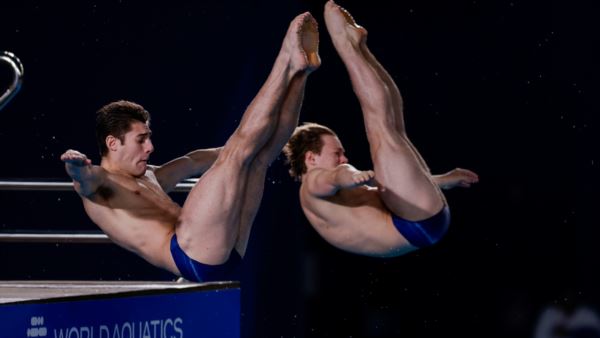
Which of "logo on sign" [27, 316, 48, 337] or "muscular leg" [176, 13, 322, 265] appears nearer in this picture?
"logo on sign" [27, 316, 48, 337]

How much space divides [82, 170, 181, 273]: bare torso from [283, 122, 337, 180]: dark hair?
23.1 inches

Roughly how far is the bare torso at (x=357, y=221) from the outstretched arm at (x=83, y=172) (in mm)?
756

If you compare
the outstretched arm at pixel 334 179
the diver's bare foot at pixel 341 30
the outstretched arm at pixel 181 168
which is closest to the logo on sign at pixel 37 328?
the outstretched arm at pixel 181 168

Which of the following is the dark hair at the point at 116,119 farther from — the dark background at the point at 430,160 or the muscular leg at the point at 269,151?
the dark background at the point at 430,160

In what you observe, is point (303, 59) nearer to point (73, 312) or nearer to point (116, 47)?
point (73, 312)

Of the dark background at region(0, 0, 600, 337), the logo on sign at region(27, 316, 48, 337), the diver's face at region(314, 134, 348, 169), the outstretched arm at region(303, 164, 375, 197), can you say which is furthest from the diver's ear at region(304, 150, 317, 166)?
the dark background at region(0, 0, 600, 337)

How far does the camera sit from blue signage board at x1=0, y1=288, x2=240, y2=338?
294 cm

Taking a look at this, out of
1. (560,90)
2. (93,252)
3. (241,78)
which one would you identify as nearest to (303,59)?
(241,78)

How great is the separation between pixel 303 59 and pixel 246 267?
2044 millimetres

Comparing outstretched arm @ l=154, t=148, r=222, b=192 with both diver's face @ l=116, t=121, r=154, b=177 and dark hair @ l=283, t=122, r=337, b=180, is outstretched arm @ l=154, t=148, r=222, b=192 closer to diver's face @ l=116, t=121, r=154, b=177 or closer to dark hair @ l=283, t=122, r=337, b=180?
diver's face @ l=116, t=121, r=154, b=177

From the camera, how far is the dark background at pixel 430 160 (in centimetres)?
503

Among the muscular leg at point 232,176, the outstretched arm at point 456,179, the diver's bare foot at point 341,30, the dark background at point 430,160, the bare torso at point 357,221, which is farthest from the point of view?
the dark background at point 430,160

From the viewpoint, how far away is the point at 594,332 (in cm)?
514

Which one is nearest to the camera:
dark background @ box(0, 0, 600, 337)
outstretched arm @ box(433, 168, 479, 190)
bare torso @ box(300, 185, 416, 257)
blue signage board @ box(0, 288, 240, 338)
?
blue signage board @ box(0, 288, 240, 338)
